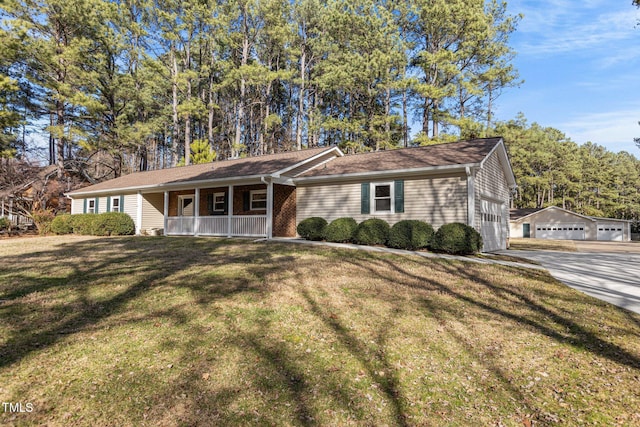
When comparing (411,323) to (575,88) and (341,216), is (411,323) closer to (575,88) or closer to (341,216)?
(341,216)

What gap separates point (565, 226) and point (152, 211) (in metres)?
34.5

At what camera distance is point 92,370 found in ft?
11.4

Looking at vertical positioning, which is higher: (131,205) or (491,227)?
(131,205)

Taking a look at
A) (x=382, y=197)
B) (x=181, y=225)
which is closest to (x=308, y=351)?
(x=382, y=197)

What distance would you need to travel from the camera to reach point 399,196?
12.9 metres

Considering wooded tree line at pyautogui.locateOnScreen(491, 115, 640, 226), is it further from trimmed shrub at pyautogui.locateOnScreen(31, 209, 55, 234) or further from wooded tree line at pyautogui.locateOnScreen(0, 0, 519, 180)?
trimmed shrub at pyautogui.locateOnScreen(31, 209, 55, 234)

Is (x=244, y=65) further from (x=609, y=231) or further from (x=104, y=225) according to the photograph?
(x=609, y=231)

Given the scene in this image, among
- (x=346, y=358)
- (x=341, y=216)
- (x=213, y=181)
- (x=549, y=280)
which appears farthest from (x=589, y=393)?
(x=213, y=181)

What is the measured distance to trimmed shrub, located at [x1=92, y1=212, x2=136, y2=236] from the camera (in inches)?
692

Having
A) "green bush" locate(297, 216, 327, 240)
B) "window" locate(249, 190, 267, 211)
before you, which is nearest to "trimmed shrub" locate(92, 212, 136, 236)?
"window" locate(249, 190, 267, 211)

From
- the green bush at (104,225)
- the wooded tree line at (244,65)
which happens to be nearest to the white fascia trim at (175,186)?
the green bush at (104,225)

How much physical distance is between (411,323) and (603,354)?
2209 millimetres

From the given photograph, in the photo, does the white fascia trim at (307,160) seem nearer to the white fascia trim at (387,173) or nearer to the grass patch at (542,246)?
the white fascia trim at (387,173)

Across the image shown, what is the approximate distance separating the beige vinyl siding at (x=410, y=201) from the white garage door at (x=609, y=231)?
2747 centimetres
